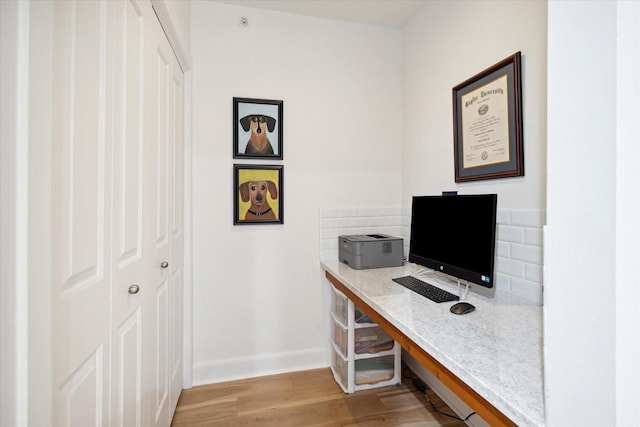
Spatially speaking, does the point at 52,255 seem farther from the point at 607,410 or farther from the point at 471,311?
the point at 471,311

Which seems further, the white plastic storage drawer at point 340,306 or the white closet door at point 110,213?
the white plastic storage drawer at point 340,306

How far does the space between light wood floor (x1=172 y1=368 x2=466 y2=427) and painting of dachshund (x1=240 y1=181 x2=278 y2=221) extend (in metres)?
1.18

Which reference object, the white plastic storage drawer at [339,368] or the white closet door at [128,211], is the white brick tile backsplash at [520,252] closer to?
the white plastic storage drawer at [339,368]

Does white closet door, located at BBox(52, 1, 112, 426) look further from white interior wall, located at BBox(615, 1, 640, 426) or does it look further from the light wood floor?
the light wood floor

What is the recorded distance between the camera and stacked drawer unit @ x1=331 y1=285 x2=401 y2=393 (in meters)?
1.99

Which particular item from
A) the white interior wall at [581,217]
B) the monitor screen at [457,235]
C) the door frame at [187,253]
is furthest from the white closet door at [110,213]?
the monitor screen at [457,235]

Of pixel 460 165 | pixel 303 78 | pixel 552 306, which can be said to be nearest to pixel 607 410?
pixel 552 306

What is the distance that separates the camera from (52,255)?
612 mm

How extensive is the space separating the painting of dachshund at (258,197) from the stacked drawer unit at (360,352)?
2.50ft

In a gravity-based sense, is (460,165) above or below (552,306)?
above

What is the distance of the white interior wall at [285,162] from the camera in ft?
6.89

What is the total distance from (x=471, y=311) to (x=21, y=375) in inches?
53.5

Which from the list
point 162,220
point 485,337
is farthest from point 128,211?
point 485,337

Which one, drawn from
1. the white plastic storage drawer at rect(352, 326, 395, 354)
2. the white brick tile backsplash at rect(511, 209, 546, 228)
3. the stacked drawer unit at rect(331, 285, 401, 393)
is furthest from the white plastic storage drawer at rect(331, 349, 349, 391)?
the white brick tile backsplash at rect(511, 209, 546, 228)
